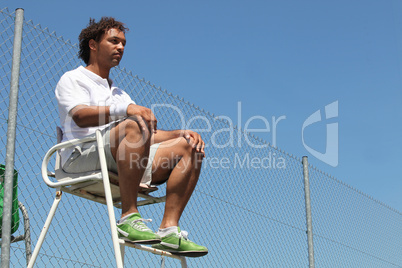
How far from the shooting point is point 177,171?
8.75 ft

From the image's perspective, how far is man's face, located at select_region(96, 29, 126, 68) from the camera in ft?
9.32

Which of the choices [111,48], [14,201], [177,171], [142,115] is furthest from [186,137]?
[14,201]

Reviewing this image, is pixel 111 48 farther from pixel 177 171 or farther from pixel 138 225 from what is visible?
pixel 138 225

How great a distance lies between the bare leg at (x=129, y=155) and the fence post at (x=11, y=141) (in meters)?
0.50

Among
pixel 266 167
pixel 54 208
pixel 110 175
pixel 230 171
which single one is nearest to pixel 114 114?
pixel 110 175

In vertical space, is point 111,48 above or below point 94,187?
above

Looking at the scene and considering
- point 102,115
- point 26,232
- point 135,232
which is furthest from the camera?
point 26,232

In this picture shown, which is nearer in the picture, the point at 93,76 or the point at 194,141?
the point at 194,141

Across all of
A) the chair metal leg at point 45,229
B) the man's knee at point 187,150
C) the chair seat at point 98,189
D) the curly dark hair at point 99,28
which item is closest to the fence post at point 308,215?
the chair seat at point 98,189

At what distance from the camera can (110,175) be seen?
8.18ft

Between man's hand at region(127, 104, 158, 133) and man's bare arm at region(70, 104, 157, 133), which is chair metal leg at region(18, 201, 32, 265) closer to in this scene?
man's bare arm at region(70, 104, 157, 133)

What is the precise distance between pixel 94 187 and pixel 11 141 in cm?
43

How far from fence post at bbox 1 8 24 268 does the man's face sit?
1.27ft

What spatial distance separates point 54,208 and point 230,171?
1939 mm
